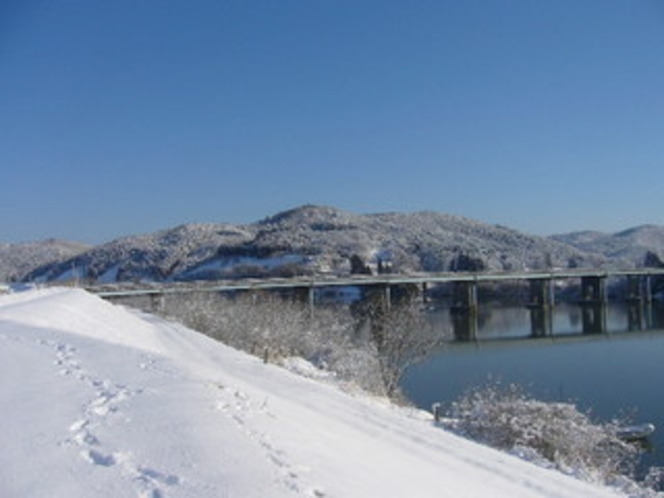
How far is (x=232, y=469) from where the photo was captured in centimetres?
655

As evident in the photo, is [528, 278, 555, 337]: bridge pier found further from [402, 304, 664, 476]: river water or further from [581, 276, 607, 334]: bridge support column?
[402, 304, 664, 476]: river water

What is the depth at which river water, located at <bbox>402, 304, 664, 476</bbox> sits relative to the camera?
3219 centimetres

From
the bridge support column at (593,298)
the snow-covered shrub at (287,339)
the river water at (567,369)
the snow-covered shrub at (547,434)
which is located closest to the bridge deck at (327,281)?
the bridge support column at (593,298)

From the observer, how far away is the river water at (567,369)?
106 feet

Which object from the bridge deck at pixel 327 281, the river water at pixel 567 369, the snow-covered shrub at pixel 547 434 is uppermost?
the bridge deck at pixel 327 281

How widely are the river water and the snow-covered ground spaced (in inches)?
527

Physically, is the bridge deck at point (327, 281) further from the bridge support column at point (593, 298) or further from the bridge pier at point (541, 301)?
the bridge support column at point (593, 298)

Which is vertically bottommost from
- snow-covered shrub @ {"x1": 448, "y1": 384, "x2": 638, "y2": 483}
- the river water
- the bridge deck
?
the river water

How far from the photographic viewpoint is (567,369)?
148ft

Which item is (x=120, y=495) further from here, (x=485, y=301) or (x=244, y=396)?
(x=485, y=301)

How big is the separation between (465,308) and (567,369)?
5696 cm

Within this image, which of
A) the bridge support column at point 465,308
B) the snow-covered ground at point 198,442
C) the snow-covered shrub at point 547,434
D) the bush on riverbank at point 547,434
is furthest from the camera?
the bridge support column at point 465,308

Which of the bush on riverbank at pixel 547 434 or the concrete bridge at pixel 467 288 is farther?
the concrete bridge at pixel 467 288

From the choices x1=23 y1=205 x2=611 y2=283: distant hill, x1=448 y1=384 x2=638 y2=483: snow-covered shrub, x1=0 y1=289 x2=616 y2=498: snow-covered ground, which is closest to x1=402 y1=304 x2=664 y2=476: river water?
x1=448 y1=384 x2=638 y2=483: snow-covered shrub
